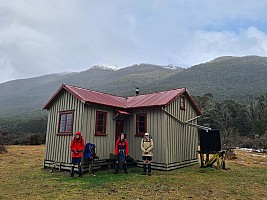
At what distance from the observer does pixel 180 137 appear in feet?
44.8

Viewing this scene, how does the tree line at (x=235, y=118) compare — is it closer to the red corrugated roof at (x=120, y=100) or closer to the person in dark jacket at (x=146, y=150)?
the red corrugated roof at (x=120, y=100)

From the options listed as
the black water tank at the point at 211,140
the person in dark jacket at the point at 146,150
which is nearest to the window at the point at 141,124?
the person in dark jacket at the point at 146,150

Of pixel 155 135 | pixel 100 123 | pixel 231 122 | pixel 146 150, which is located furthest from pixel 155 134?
pixel 231 122

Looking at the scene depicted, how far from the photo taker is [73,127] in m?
12.1

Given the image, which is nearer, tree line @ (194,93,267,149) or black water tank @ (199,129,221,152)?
black water tank @ (199,129,221,152)

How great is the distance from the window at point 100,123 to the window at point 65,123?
4.19ft

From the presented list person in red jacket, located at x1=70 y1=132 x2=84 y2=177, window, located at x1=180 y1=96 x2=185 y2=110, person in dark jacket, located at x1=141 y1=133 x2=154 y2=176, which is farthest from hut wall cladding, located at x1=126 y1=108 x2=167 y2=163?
person in red jacket, located at x1=70 y1=132 x2=84 y2=177

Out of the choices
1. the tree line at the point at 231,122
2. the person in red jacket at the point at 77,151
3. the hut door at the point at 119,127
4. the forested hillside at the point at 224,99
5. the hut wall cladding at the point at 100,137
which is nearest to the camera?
the person in red jacket at the point at 77,151

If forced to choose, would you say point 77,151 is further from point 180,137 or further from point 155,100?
point 180,137

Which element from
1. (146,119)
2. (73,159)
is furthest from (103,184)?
(146,119)

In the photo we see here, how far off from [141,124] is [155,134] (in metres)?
1.05

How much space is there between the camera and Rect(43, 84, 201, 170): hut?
1212 cm

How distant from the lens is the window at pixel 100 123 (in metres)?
12.4

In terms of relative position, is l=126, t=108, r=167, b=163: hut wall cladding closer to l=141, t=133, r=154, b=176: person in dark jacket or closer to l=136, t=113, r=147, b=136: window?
l=136, t=113, r=147, b=136: window
